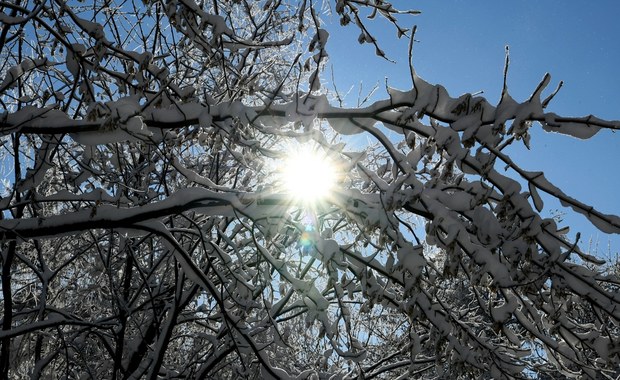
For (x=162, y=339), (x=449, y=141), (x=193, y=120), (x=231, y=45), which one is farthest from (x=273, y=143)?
(x=449, y=141)

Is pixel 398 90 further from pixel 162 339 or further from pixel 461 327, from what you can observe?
pixel 162 339

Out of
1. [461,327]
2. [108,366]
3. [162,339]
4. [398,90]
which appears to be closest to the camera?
[398,90]

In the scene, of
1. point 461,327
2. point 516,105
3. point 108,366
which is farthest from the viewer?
point 108,366

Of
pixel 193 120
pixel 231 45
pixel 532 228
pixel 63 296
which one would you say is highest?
pixel 63 296

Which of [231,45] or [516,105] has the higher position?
[231,45]

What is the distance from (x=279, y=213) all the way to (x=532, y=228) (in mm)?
1120

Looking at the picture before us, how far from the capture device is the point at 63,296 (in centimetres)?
572

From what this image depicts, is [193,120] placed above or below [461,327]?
above

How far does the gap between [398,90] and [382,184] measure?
17.1 inches

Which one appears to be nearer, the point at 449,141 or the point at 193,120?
the point at 449,141

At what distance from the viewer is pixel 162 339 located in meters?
4.05

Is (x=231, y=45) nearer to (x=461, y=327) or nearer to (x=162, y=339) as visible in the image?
(x=461, y=327)

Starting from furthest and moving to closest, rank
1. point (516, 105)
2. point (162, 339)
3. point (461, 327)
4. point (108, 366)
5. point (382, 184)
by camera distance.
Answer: point (108, 366) → point (162, 339) → point (461, 327) → point (382, 184) → point (516, 105)

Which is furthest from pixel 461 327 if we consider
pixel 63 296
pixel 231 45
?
pixel 63 296
